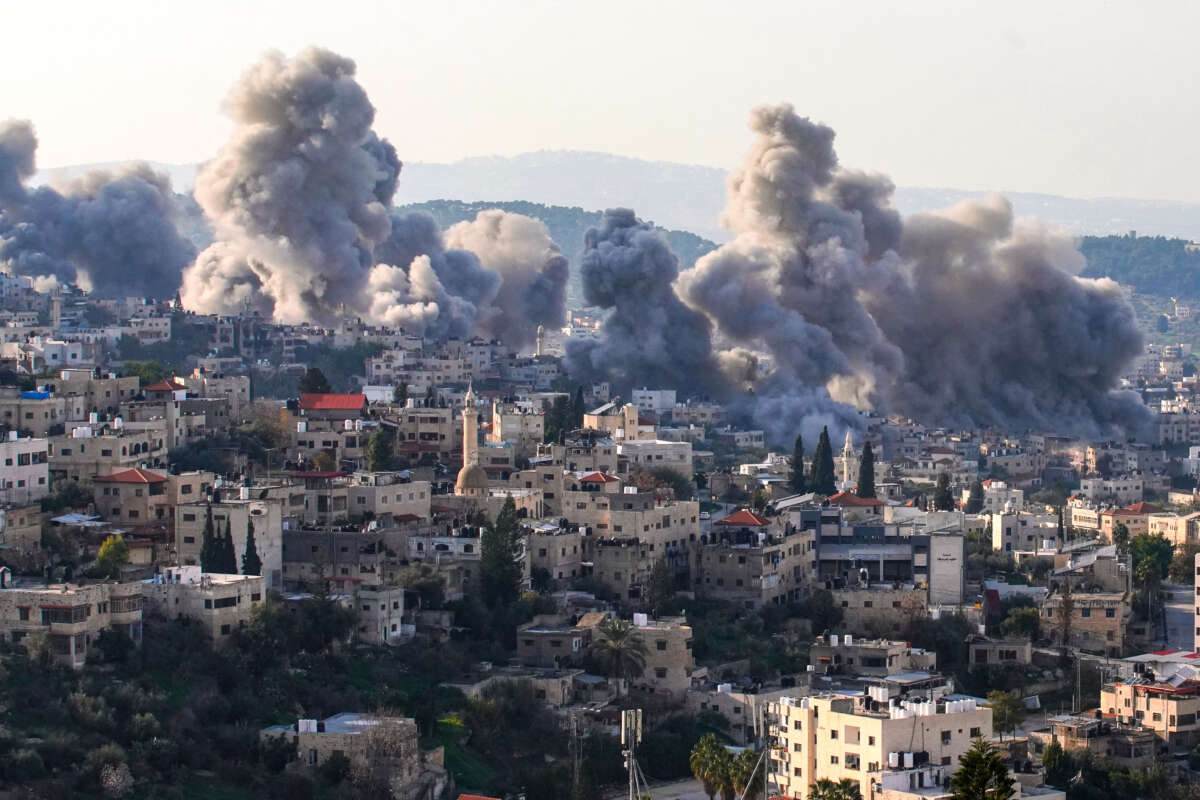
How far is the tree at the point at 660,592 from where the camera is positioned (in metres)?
61.0

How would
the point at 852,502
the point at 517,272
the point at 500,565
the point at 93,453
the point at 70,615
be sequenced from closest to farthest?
1. the point at 70,615
2. the point at 500,565
3. the point at 93,453
4. the point at 852,502
5. the point at 517,272

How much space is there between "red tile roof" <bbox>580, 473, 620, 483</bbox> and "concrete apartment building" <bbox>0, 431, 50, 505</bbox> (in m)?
13.6

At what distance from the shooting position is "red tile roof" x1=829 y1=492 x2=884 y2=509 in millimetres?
71812

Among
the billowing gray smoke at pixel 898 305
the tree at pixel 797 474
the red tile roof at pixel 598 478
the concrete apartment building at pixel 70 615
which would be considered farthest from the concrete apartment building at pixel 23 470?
the billowing gray smoke at pixel 898 305

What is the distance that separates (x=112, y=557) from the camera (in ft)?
182

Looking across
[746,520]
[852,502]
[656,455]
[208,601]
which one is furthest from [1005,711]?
[656,455]

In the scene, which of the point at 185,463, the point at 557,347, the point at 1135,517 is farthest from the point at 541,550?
the point at 557,347

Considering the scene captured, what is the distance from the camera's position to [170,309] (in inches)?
4269

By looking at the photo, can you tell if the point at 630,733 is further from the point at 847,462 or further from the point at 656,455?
the point at 847,462

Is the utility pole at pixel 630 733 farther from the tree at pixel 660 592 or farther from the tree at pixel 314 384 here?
the tree at pixel 314 384

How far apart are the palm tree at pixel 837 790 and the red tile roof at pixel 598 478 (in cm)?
2144

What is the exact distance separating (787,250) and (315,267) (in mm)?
18730

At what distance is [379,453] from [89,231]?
54.2m

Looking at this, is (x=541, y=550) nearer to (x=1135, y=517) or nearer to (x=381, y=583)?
(x=381, y=583)
